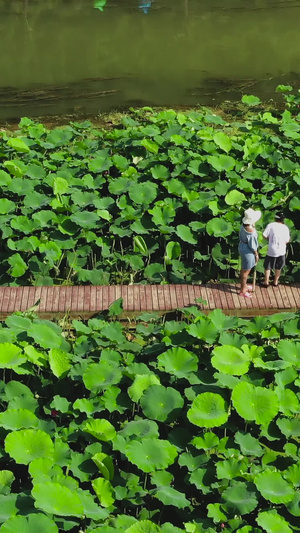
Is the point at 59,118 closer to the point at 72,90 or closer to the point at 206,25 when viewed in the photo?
the point at 72,90

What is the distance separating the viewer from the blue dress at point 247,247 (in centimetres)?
594

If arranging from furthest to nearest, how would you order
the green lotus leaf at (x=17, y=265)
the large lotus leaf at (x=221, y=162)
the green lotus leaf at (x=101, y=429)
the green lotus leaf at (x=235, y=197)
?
1. the large lotus leaf at (x=221, y=162)
2. the green lotus leaf at (x=235, y=197)
3. the green lotus leaf at (x=17, y=265)
4. the green lotus leaf at (x=101, y=429)

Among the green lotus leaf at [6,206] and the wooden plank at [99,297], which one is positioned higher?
the green lotus leaf at [6,206]

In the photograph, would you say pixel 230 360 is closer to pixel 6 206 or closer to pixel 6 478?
pixel 6 478

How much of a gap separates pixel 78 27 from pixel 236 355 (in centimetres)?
1193

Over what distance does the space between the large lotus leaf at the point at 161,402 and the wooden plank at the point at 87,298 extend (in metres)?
1.31

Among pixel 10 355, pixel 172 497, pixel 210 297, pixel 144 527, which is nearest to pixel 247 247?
pixel 210 297

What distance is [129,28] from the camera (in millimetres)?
15438

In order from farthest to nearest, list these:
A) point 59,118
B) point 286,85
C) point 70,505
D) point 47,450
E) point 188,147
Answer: point 286,85 < point 59,118 < point 188,147 < point 47,450 < point 70,505

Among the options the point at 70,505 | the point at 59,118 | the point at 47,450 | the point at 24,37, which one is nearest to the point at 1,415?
the point at 47,450

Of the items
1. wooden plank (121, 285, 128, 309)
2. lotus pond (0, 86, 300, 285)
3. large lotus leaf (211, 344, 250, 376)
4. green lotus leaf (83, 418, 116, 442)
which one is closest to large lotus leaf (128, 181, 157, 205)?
lotus pond (0, 86, 300, 285)

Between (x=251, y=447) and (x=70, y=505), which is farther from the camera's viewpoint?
(x=251, y=447)

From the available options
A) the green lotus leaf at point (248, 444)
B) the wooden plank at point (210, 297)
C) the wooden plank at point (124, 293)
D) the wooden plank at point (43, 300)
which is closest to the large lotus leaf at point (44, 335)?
the wooden plank at point (43, 300)

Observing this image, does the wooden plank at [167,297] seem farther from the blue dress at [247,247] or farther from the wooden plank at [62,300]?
the wooden plank at [62,300]
